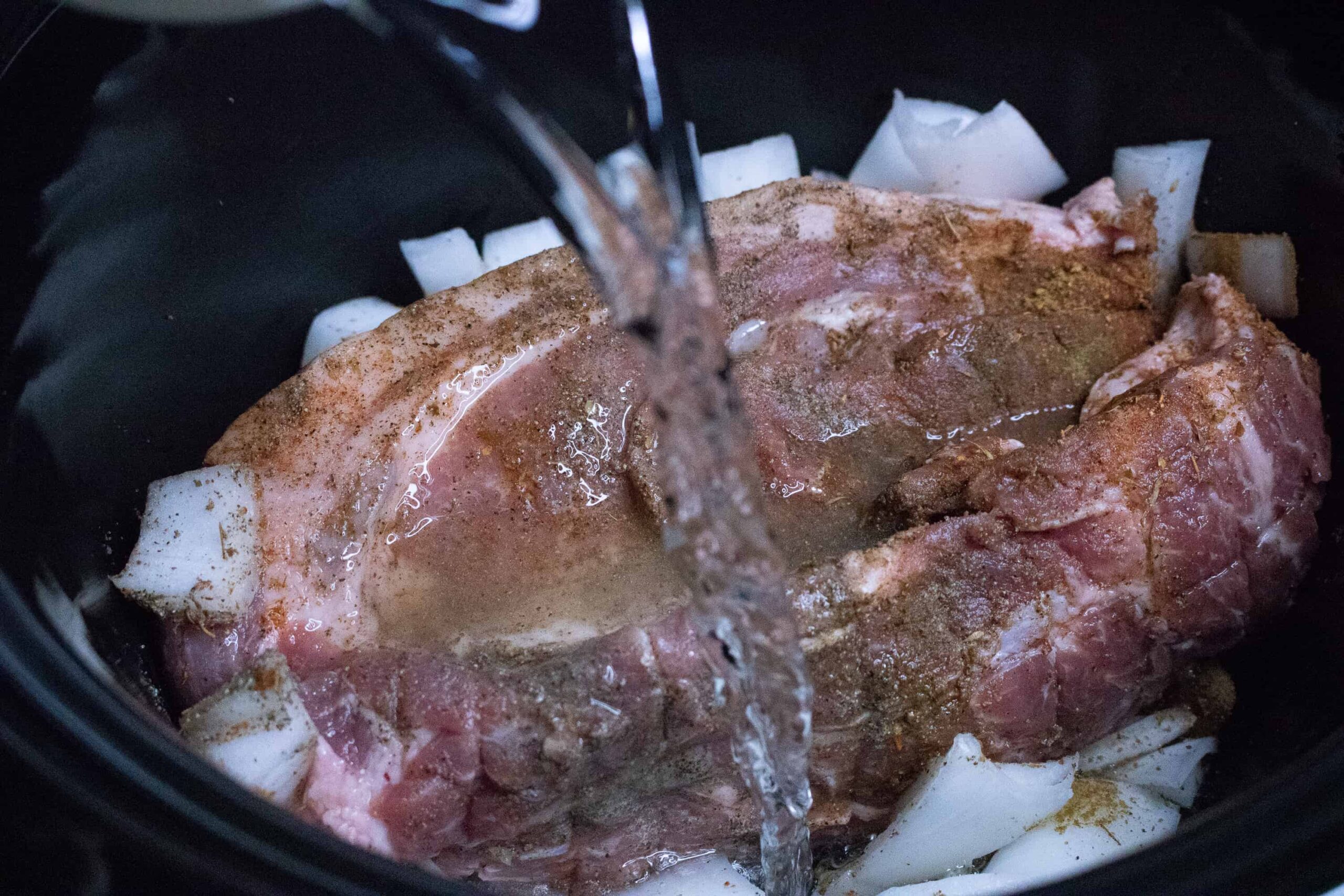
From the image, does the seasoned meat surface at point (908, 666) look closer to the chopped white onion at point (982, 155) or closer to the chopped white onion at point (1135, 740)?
the chopped white onion at point (1135, 740)

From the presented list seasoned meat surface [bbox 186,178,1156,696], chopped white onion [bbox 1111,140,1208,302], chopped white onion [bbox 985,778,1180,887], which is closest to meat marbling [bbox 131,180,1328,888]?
seasoned meat surface [bbox 186,178,1156,696]

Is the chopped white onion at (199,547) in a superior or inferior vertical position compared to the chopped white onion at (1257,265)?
inferior

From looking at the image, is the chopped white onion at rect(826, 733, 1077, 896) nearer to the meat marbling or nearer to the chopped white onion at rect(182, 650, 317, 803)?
the meat marbling

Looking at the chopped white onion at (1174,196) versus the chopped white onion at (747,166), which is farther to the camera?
the chopped white onion at (747,166)

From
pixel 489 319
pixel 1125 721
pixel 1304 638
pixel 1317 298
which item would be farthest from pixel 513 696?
pixel 1317 298

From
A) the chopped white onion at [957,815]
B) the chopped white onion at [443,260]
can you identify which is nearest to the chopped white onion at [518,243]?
the chopped white onion at [443,260]

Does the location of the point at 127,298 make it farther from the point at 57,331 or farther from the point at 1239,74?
the point at 1239,74

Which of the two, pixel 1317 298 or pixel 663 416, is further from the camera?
pixel 1317 298
